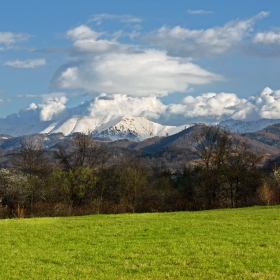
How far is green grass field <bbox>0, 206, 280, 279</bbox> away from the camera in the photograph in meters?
15.1

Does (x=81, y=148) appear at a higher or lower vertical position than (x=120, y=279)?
higher

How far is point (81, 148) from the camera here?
210 feet

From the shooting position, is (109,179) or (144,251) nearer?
(144,251)

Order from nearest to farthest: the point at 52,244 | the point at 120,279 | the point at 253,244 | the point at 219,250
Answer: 1. the point at 120,279
2. the point at 219,250
3. the point at 253,244
4. the point at 52,244

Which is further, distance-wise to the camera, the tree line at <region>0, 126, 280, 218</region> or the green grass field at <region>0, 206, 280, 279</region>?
the tree line at <region>0, 126, 280, 218</region>

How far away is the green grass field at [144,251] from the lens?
15.1 m

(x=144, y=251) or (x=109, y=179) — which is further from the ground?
(x=109, y=179)

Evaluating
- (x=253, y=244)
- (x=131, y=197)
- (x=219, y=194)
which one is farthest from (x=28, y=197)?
(x=253, y=244)

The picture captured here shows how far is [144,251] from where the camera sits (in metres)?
18.8

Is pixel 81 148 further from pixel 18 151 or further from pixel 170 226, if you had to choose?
pixel 170 226

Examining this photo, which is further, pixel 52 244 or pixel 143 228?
pixel 143 228

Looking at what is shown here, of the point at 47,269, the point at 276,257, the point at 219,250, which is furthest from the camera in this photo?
the point at 219,250

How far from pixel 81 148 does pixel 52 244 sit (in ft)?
140

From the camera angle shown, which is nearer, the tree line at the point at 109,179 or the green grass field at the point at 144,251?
the green grass field at the point at 144,251
